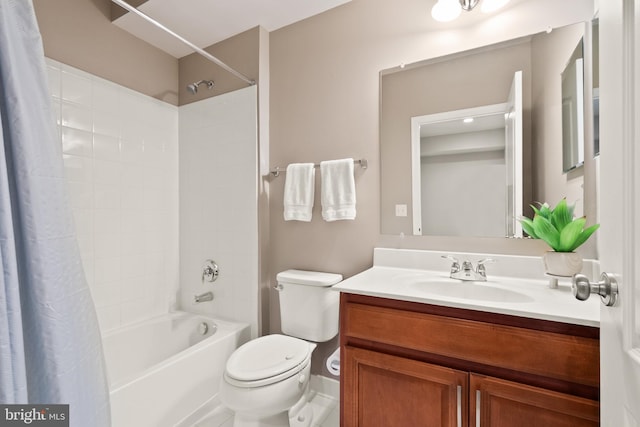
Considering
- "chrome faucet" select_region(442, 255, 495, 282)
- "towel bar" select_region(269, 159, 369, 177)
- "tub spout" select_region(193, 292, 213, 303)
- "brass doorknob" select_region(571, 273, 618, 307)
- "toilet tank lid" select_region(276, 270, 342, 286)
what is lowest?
"tub spout" select_region(193, 292, 213, 303)

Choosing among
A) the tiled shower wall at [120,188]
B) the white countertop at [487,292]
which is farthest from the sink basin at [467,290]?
the tiled shower wall at [120,188]

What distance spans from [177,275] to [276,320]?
90 cm

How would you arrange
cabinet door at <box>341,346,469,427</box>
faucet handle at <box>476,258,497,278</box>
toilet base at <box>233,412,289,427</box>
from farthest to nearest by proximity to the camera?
1. toilet base at <box>233,412,289,427</box>
2. faucet handle at <box>476,258,497,278</box>
3. cabinet door at <box>341,346,469,427</box>

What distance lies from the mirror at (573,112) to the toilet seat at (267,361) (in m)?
1.47

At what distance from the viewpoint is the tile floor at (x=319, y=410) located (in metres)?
1.57

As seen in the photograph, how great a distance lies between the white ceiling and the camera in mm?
1733

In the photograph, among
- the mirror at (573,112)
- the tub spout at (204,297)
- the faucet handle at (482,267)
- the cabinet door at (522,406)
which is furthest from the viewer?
the tub spout at (204,297)

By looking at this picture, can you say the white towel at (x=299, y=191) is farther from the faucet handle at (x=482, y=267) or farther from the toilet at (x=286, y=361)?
the faucet handle at (x=482, y=267)

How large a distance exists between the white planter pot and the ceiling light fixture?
1142 mm

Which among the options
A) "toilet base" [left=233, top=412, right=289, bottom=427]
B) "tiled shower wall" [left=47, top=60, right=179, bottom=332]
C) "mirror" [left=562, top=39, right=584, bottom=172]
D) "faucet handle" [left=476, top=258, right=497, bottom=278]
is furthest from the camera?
"tiled shower wall" [left=47, top=60, right=179, bottom=332]

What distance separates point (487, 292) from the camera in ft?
4.03

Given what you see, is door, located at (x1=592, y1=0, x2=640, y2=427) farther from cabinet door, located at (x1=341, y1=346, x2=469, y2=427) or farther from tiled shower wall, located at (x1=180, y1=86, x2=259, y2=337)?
tiled shower wall, located at (x1=180, y1=86, x2=259, y2=337)

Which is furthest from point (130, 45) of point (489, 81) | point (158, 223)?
point (489, 81)

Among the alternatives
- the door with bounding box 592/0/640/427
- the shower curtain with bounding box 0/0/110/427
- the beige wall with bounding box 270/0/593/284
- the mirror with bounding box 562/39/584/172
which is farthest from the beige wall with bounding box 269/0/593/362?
the shower curtain with bounding box 0/0/110/427
